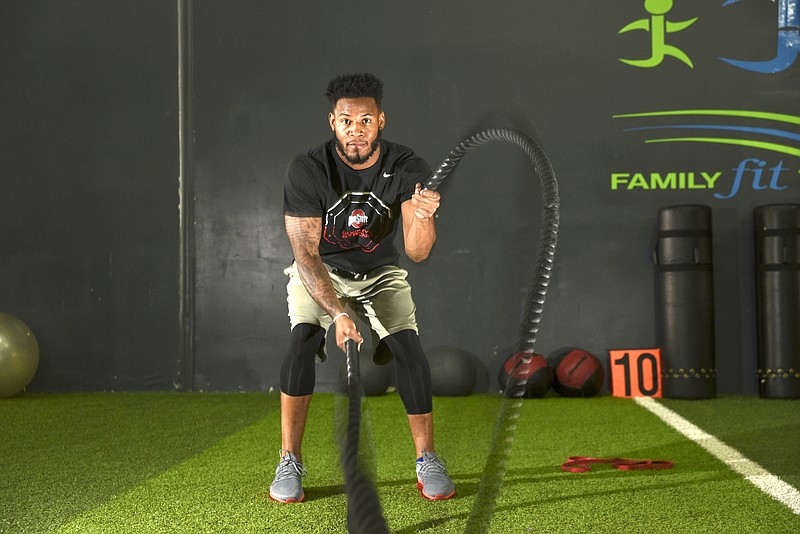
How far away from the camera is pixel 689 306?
17.6 ft

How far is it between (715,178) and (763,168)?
0.32 meters

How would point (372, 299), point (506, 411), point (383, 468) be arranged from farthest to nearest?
1. point (383, 468)
2. point (372, 299)
3. point (506, 411)

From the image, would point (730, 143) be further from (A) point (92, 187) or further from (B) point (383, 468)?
(A) point (92, 187)

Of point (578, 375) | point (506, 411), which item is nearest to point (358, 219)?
point (506, 411)

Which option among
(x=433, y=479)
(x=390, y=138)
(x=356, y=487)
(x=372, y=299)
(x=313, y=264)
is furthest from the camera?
(x=390, y=138)

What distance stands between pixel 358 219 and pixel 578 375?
289 cm

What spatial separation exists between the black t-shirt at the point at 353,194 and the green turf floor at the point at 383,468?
71 cm

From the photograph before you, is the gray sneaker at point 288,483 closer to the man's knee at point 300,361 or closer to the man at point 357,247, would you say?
the man at point 357,247

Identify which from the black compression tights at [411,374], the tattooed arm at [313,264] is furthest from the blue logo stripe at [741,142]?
the tattooed arm at [313,264]

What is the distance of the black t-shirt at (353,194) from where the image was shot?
2832 mm

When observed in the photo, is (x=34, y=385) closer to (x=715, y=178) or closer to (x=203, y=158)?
(x=203, y=158)

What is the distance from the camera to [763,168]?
5.70m

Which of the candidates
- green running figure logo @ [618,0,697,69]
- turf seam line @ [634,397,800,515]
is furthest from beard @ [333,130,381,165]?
green running figure logo @ [618,0,697,69]

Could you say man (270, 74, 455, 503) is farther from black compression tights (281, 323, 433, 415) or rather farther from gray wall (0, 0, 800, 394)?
gray wall (0, 0, 800, 394)
